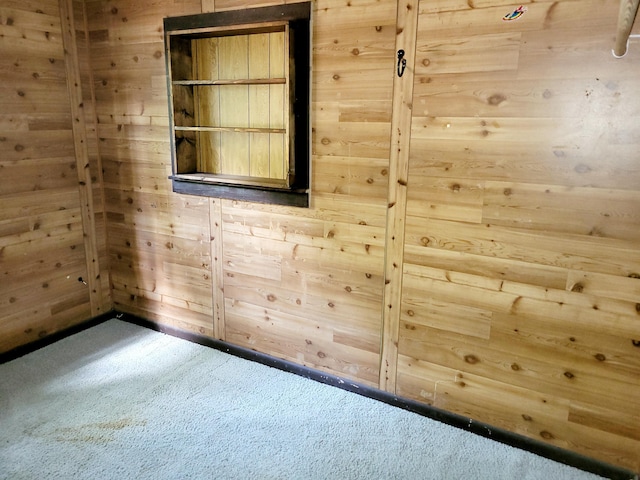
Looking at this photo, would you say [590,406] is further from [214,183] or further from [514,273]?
[214,183]

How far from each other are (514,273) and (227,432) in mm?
1494

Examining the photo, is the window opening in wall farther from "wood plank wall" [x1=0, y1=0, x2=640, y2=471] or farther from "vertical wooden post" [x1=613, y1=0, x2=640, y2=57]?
"vertical wooden post" [x1=613, y1=0, x2=640, y2=57]

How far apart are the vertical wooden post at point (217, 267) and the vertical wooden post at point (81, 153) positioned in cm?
98

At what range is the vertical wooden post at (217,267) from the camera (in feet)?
9.34

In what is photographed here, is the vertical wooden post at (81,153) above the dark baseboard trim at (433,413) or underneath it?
above

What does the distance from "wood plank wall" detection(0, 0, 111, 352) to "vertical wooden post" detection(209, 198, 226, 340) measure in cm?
100

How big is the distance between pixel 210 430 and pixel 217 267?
3.26 ft

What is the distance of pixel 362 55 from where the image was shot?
87.5 inches

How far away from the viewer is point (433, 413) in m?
2.37

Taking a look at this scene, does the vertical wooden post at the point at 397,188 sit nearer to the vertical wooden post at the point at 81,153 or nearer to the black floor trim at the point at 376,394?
the black floor trim at the point at 376,394

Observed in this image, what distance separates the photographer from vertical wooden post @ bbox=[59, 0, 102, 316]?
2988 mm


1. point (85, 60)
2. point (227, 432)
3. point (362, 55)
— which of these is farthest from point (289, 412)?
point (85, 60)

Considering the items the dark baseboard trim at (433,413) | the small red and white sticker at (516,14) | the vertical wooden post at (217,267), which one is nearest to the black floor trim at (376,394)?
the dark baseboard trim at (433,413)

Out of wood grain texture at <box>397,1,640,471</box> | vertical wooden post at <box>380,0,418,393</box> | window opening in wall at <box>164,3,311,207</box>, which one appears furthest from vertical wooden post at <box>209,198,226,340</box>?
wood grain texture at <box>397,1,640,471</box>
